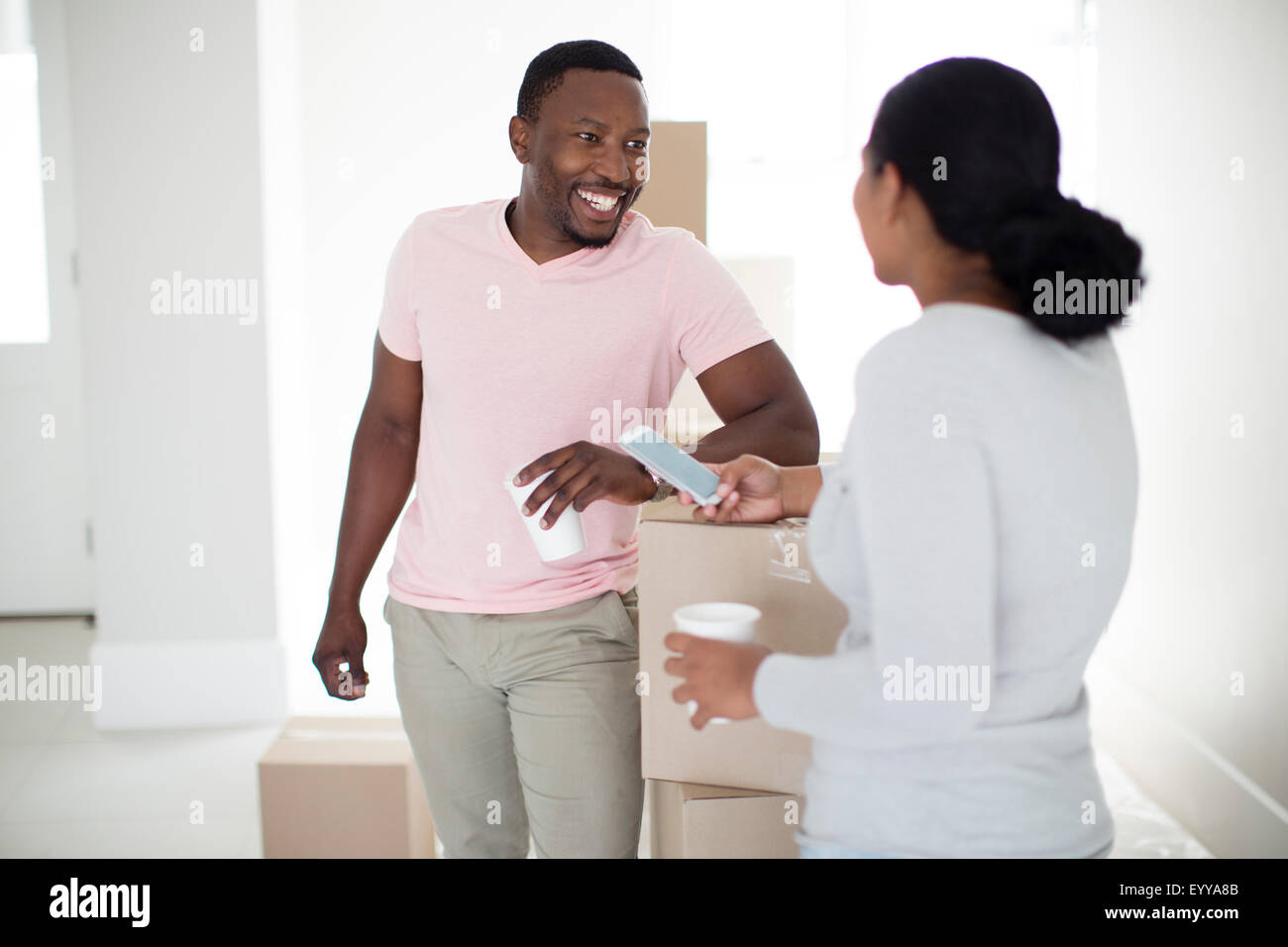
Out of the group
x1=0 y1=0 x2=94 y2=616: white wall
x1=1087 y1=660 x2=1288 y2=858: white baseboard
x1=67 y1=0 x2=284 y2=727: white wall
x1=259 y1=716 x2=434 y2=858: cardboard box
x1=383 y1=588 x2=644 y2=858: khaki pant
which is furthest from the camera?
x1=0 y1=0 x2=94 y2=616: white wall

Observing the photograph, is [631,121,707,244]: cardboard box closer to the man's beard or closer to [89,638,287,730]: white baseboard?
the man's beard

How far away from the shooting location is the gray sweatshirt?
733 millimetres

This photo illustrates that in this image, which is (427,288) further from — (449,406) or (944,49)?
(944,49)

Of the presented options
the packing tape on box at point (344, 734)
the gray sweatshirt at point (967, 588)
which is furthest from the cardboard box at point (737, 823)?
the packing tape on box at point (344, 734)

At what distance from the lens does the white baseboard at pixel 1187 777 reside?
230cm

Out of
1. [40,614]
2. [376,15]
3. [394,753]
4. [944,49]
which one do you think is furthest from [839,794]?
Answer: [40,614]

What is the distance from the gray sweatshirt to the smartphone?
11.1 inches

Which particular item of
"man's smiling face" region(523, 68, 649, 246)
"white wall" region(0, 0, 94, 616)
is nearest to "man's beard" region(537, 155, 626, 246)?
"man's smiling face" region(523, 68, 649, 246)

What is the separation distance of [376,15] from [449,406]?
8.12ft

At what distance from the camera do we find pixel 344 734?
6.88 feet

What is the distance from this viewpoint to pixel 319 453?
3.64 meters

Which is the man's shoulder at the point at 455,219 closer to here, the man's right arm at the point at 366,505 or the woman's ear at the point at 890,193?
the man's right arm at the point at 366,505

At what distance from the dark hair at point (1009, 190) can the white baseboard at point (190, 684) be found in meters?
2.66
